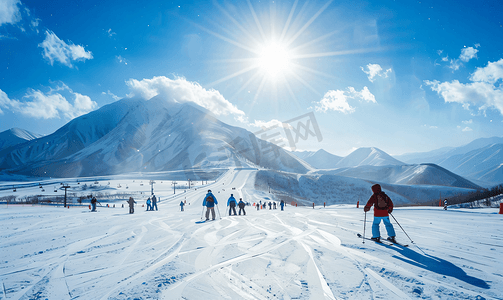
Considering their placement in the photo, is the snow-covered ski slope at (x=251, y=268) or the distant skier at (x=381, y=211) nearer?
the snow-covered ski slope at (x=251, y=268)

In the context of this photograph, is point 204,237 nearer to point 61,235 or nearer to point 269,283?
point 269,283

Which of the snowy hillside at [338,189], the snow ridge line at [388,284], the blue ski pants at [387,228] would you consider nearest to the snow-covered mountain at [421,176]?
the snowy hillside at [338,189]

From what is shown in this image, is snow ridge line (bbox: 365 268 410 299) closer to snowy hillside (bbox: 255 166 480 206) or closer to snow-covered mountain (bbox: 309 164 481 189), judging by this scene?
snowy hillside (bbox: 255 166 480 206)

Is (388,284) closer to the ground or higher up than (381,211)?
closer to the ground

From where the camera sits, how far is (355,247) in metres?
6.21

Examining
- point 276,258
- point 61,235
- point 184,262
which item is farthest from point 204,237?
point 61,235

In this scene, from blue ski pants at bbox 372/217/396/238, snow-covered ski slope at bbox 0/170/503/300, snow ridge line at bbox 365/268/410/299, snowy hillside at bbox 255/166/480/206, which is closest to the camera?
snow ridge line at bbox 365/268/410/299

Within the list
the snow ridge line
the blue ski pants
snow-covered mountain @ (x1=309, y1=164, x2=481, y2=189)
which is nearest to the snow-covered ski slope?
the snow ridge line

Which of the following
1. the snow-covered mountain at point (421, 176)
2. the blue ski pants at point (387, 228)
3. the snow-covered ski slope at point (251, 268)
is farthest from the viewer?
the snow-covered mountain at point (421, 176)

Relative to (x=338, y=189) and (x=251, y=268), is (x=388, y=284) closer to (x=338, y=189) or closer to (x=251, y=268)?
(x=251, y=268)

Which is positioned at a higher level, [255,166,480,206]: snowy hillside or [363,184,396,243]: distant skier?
[363,184,396,243]: distant skier

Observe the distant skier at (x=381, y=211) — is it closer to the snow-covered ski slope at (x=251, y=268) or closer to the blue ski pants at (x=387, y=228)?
the blue ski pants at (x=387, y=228)

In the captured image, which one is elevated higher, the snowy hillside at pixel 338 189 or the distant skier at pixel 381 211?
the distant skier at pixel 381 211

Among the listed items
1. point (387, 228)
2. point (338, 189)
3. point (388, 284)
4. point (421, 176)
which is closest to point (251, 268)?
point (388, 284)
